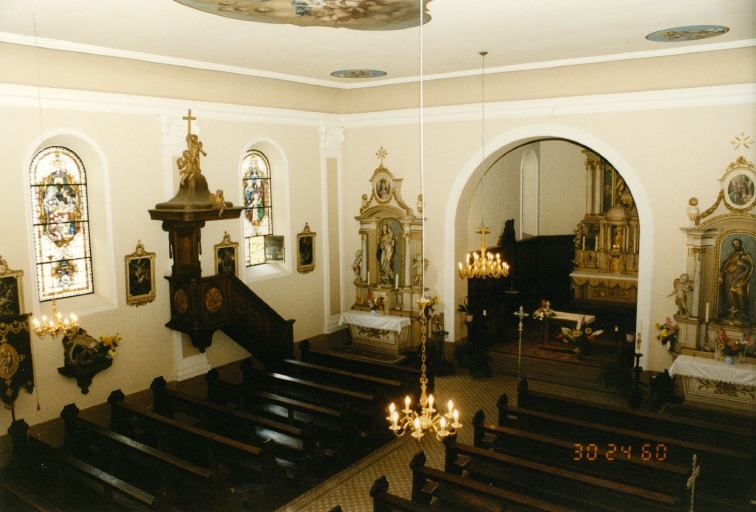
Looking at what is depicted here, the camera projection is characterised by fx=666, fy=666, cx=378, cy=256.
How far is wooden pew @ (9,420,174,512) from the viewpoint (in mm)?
7838

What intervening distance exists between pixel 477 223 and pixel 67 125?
390 inches

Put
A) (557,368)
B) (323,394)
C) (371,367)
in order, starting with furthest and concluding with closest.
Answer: (557,368), (371,367), (323,394)

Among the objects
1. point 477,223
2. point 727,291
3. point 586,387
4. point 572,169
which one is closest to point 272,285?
point 477,223

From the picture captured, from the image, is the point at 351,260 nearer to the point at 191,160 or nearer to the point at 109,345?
the point at 191,160

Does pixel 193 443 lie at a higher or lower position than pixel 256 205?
lower

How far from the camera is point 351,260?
55.4 ft

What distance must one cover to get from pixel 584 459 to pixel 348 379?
486 cm

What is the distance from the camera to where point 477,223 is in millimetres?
17156

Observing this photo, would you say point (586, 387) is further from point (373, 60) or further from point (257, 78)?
point (257, 78)

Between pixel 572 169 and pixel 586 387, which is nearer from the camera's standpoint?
pixel 586 387

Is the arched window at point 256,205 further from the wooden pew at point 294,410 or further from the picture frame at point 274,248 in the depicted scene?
the wooden pew at point 294,410

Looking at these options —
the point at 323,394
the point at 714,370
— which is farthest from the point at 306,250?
the point at 714,370

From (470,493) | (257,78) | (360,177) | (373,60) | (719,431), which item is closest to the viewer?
(470,493)

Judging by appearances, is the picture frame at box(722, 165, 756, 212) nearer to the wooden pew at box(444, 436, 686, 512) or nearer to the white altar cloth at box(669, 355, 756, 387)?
the white altar cloth at box(669, 355, 756, 387)
